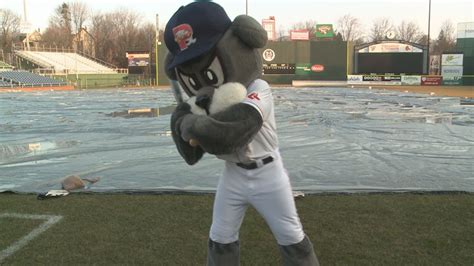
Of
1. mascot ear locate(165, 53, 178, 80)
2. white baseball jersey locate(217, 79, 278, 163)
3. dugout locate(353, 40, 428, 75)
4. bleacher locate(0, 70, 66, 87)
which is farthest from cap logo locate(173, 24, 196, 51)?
dugout locate(353, 40, 428, 75)

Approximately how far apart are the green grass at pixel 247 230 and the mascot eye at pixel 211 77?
5.14 feet

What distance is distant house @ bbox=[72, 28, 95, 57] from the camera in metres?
81.4

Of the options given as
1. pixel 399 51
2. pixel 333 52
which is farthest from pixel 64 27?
pixel 399 51

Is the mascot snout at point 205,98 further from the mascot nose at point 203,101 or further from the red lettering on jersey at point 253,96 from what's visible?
the red lettering on jersey at point 253,96

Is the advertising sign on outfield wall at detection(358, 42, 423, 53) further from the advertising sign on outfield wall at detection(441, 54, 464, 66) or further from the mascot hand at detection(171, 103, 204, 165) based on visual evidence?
the mascot hand at detection(171, 103, 204, 165)

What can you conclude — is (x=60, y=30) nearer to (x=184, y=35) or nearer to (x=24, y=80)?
(x=24, y=80)

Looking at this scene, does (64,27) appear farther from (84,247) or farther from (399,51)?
(84,247)

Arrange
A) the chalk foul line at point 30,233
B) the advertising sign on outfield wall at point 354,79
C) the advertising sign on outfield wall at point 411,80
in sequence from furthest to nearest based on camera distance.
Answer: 1. the advertising sign on outfield wall at point 354,79
2. the advertising sign on outfield wall at point 411,80
3. the chalk foul line at point 30,233

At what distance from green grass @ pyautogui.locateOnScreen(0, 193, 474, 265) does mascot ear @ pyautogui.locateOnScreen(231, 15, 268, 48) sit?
1.76m

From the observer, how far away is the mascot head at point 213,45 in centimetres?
265

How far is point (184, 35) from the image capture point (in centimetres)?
266

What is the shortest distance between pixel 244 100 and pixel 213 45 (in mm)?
375

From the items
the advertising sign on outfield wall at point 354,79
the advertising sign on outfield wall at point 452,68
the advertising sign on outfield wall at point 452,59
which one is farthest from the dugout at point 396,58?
the advertising sign on outfield wall at point 452,59

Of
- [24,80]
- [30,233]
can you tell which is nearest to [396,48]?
[24,80]
